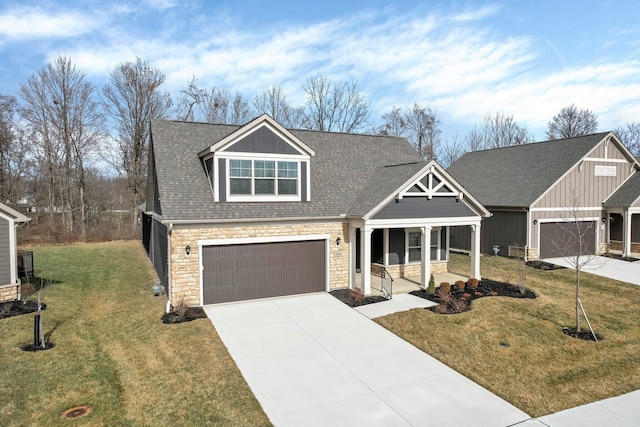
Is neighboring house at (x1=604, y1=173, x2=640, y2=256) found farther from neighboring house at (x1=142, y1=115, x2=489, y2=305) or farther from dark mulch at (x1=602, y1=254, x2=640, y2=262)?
neighboring house at (x1=142, y1=115, x2=489, y2=305)

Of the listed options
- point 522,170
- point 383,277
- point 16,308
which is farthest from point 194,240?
point 522,170

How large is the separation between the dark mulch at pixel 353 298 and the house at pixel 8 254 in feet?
35.1

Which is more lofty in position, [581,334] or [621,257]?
[621,257]

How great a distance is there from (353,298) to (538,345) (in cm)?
592

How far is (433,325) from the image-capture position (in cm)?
1155

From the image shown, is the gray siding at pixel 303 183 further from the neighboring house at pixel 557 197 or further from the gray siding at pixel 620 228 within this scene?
the gray siding at pixel 620 228

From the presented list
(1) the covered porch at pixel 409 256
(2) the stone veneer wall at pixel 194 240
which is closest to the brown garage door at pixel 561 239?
(1) the covered porch at pixel 409 256

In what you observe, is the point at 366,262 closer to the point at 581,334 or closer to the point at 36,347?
the point at 581,334

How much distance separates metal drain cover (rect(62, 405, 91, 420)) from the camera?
6914 millimetres

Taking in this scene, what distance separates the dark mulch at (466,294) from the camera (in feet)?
42.6

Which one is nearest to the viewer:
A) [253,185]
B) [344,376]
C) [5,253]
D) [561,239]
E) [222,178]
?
[344,376]

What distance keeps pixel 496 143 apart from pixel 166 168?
47444mm

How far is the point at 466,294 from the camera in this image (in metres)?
14.6

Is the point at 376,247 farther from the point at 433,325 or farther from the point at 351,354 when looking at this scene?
the point at 351,354
